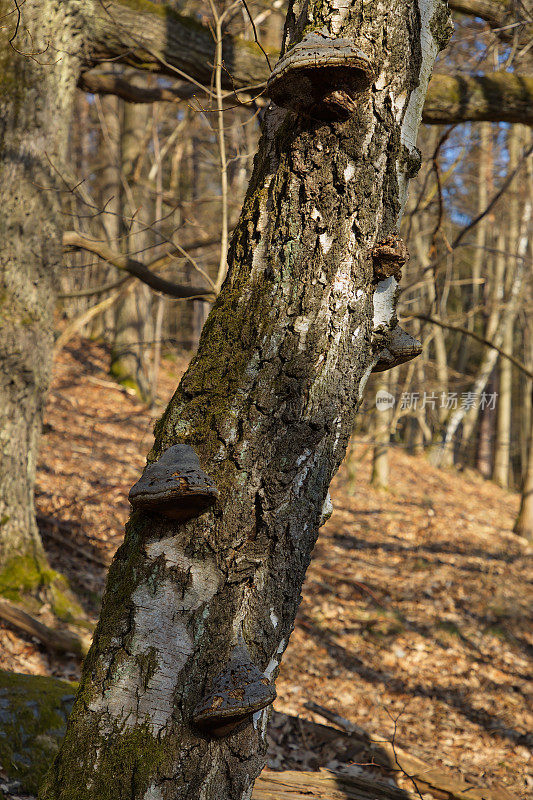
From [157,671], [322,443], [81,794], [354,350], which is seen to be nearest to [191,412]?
[322,443]

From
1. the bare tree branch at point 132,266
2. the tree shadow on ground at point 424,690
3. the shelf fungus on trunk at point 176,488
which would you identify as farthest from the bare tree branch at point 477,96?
the tree shadow on ground at point 424,690

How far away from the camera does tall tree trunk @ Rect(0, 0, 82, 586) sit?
423 centimetres

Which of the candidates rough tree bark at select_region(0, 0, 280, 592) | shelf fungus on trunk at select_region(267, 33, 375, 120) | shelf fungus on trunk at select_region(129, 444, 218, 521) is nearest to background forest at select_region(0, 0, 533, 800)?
rough tree bark at select_region(0, 0, 280, 592)

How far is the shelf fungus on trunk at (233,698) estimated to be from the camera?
4.97 ft

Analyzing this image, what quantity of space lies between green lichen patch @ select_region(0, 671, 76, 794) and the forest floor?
3.12 feet

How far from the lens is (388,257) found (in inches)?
72.4

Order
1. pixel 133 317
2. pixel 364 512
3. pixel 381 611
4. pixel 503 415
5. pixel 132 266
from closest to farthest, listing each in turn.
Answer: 1. pixel 132 266
2. pixel 381 611
3. pixel 364 512
4. pixel 133 317
5. pixel 503 415

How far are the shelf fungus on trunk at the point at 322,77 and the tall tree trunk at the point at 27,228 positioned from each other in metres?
2.96

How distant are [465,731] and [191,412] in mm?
4776

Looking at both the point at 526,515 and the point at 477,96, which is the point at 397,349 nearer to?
the point at 477,96

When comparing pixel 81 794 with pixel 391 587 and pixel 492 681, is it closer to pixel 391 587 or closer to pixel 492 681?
pixel 492 681

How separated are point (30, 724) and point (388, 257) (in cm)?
279

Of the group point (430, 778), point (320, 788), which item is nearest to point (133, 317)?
point (430, 778)

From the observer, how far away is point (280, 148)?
1.87m
